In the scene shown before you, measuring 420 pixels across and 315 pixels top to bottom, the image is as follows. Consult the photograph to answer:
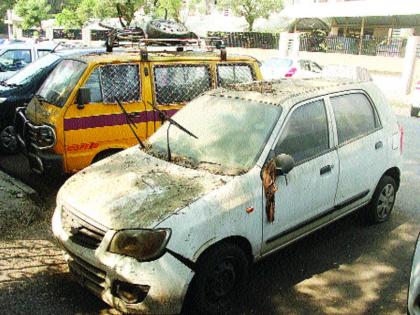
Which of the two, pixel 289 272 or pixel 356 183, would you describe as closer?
pixel 289 272

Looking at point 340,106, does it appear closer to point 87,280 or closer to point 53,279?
point 87,280

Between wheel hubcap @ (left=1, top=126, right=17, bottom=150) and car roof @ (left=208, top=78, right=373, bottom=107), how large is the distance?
4.61 metres

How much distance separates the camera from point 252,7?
3155cm

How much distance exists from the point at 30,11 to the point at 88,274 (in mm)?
41673

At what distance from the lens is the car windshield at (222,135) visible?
3.94m

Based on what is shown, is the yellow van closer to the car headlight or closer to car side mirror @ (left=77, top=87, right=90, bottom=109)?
car side mirror @ (left=77, top=87, right=90, bottom=109)

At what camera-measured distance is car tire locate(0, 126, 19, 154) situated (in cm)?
781

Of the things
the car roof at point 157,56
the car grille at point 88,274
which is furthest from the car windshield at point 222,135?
the car roof at point 157,56

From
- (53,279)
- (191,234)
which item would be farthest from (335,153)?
(53,279)

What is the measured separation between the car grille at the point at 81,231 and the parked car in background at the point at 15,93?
4532mm

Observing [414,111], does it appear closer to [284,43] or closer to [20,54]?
[20,54]

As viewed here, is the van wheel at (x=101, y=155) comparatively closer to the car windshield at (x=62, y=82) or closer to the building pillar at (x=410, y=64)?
the car windshield at (x=62, y=82)

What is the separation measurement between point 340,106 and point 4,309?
12.2 ft

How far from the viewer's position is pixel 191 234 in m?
3.28
